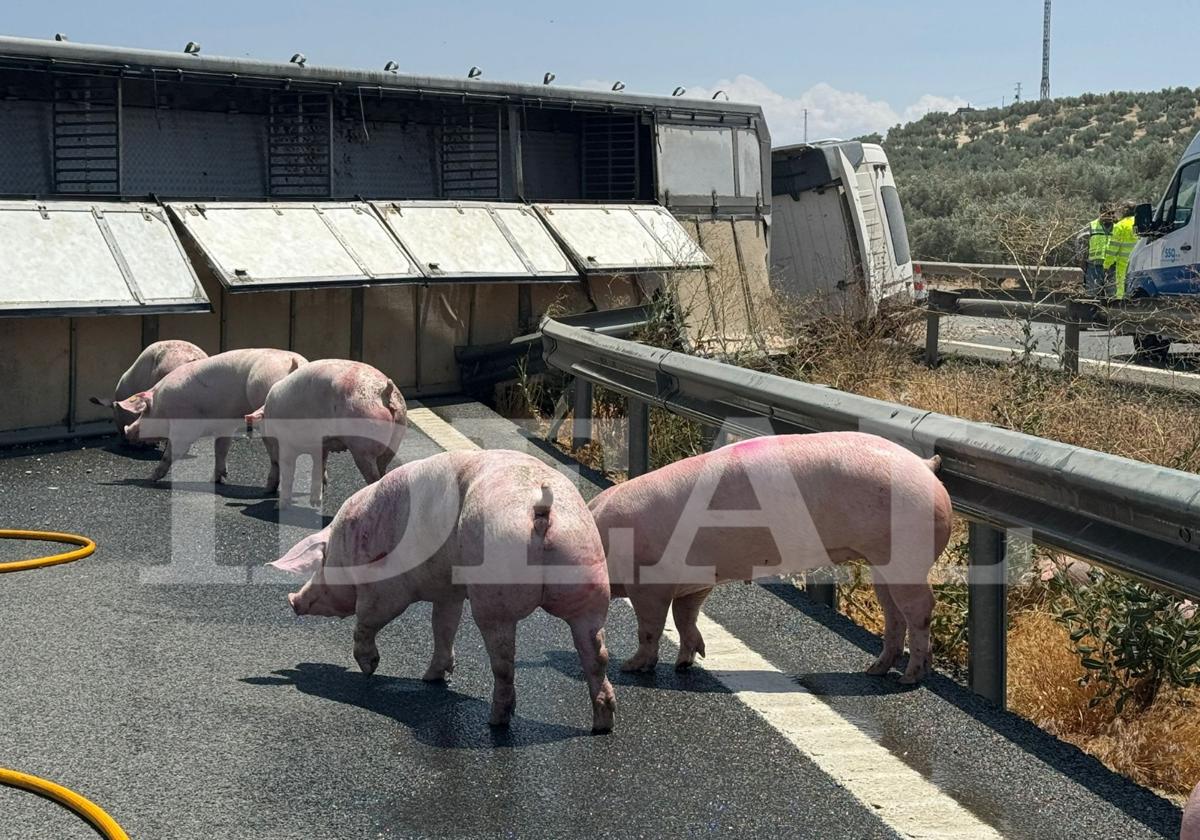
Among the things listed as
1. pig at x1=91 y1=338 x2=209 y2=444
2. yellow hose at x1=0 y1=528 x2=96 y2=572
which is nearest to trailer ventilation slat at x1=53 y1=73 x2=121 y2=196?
pig at x1=91 y1=338 x2=209 y2=444

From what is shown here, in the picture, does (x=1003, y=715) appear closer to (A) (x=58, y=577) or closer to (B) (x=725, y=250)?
(A) (x=58, y=577)

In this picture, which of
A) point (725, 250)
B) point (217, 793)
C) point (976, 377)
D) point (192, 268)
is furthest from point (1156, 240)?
point (217, 793)

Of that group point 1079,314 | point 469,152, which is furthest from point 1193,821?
point 469,152

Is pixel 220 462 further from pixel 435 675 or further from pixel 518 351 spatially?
pixel 435 675

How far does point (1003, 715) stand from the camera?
521 cm

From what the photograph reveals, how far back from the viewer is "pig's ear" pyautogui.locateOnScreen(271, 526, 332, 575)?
6113 mm

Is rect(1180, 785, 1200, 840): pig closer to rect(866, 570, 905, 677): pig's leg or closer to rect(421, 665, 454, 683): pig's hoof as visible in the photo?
rect(866, 570, 905, 677): pig's leg

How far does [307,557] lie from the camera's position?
612cm

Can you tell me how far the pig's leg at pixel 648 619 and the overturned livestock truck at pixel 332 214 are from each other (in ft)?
23.1

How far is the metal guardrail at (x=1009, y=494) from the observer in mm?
4652

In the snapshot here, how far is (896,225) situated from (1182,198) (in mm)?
3833

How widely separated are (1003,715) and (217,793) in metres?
2.62

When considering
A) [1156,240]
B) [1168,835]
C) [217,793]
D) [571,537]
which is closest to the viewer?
[1168,835]

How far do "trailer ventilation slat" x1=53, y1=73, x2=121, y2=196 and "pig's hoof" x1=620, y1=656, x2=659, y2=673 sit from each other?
30.7 ft
